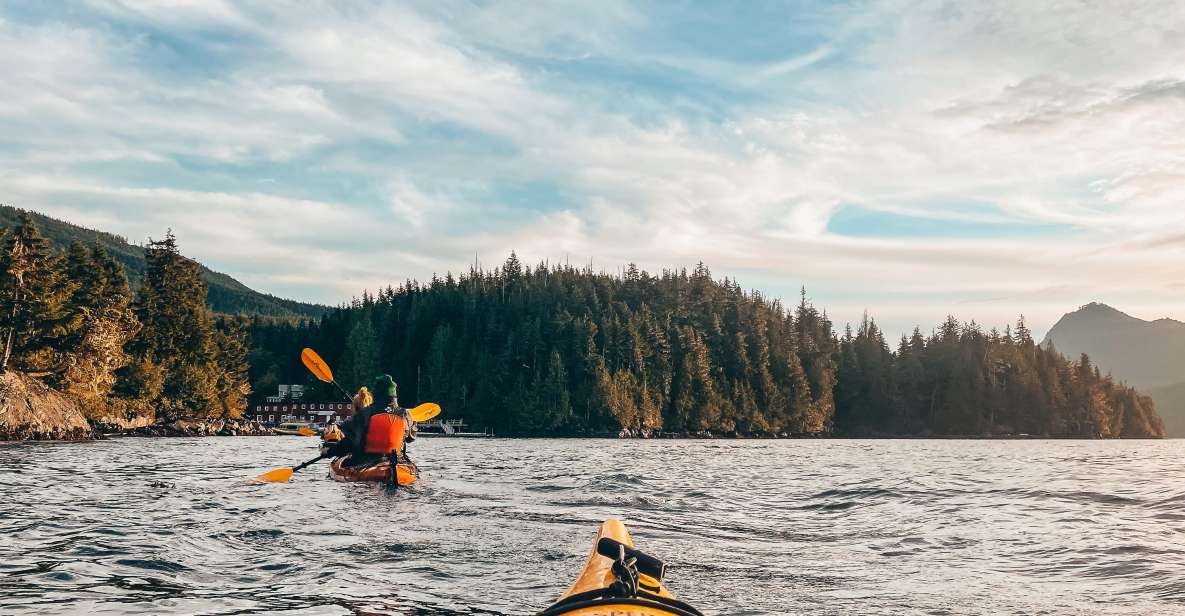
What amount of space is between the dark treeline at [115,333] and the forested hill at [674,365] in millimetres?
47931

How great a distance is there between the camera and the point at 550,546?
45.3 feet

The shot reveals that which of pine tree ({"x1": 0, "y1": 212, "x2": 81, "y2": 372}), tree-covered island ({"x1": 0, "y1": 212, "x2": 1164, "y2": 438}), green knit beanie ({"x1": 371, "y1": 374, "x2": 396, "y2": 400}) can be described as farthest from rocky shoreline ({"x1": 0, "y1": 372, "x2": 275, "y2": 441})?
green knit beanie ({"x1": 371, "y1": 374, "x2": 396, "y2": 400})

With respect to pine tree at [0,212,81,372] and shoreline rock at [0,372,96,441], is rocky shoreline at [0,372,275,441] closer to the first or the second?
shoreline rock at [0,372,96,441]

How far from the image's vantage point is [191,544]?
13.2 metres

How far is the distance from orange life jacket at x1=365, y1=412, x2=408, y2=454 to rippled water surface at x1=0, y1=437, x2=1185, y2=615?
3.87 feet

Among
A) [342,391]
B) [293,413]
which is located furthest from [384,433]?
[293,413]

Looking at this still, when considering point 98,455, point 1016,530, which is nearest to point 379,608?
point 1016,530

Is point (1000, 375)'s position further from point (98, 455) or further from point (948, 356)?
point (98, 455)

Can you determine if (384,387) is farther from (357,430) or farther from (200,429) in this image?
(200,429)

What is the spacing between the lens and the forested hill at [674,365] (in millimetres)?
138750

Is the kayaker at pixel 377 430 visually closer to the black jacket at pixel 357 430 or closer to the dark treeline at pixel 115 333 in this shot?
the black jacket at pixel 357 430

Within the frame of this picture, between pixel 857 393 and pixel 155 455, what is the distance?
148 m

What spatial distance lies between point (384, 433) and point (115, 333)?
64.3 m

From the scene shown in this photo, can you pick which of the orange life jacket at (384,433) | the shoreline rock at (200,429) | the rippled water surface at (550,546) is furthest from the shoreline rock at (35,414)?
the orange life jacket at (384,433)
